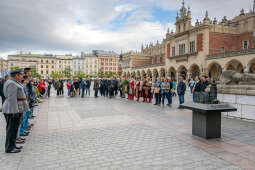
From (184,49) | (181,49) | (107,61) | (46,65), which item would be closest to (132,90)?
(184,49)

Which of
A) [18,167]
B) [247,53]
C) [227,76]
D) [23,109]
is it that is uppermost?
[247,53]

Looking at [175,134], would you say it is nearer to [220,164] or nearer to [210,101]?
[210,101]

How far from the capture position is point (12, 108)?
406 cm

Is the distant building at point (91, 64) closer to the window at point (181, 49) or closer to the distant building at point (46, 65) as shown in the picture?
the distant building at point (46, 65)

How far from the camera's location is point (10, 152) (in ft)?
13.5

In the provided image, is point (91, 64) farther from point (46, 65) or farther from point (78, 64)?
point (46, 65)

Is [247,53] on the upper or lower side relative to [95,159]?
upper

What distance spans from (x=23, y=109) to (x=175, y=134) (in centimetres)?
400

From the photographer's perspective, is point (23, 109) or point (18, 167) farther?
point (23, 109)

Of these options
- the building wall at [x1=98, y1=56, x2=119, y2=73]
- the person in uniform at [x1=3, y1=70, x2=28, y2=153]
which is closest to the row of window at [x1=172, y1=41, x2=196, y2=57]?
the person in uniform at [x1=3, y1=70, x2=28, y2=153]

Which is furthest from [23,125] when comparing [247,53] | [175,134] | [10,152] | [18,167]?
[247,53]

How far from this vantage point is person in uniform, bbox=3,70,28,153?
13.3 feet

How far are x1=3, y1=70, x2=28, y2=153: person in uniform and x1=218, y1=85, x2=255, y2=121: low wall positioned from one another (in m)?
7.48

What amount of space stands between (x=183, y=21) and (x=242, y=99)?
108ft
